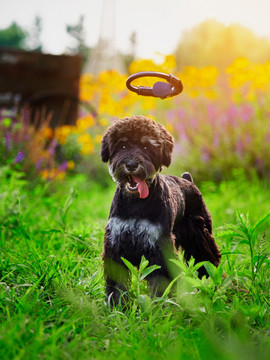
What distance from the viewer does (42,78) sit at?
932 centimetres

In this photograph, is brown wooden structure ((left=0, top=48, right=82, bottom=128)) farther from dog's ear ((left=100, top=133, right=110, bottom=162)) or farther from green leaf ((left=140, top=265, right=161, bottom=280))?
green leaf ((left=140, top=265, right=161, bottom=280))

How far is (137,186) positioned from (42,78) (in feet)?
24.9

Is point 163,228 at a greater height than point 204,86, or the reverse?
point 204,86

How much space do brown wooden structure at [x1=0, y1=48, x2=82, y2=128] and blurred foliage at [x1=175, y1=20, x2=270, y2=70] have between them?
8768 mm

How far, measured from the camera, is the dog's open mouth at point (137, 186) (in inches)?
93.7

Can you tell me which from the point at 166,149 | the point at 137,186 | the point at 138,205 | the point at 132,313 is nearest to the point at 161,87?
the point at 166,149

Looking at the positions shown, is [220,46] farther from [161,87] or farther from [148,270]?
[148,270]

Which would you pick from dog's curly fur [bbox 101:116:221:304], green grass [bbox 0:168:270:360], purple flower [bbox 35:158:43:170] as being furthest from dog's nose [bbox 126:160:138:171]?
purple flower [bbox 35:158:43:170]

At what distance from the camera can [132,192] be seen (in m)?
2.42

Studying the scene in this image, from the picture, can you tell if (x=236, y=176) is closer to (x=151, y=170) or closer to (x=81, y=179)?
(x=81, y=179)

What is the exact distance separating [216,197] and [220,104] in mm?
2529

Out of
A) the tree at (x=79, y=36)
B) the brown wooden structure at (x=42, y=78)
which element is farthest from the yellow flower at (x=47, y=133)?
the tree at (x=79, y=36)

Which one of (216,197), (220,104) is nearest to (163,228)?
(216,197)

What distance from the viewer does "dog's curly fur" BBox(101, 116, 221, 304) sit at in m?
2.42
